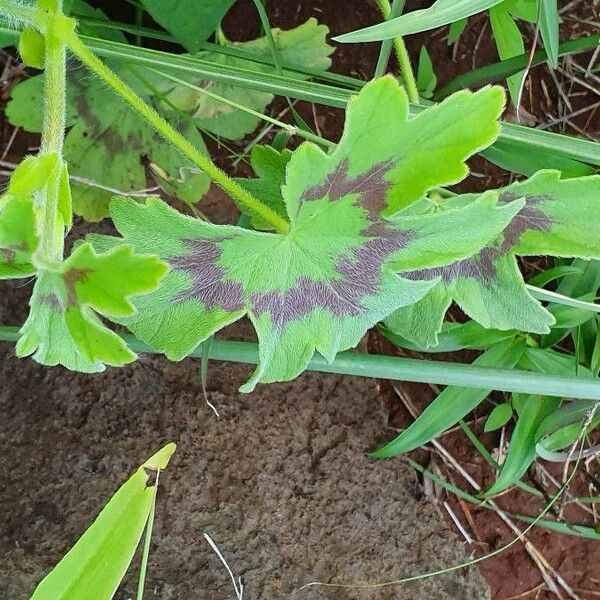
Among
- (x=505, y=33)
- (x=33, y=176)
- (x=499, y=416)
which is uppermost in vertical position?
(x=33, y=176)

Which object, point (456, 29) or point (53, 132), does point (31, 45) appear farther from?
point (456, 29)

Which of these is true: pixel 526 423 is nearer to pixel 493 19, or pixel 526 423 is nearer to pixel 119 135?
pixel 493 19

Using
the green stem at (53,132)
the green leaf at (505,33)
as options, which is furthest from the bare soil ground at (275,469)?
the green stem at (53,132)

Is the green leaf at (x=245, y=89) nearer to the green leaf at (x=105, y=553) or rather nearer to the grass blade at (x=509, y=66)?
the grass blade at (x=509, y=66)

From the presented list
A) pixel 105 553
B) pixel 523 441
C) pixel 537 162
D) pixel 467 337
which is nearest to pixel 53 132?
pixel 105 553

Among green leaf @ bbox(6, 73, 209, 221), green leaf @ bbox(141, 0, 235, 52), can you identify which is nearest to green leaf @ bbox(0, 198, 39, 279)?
green leaf @ bbox(141, 0, 235, 52)

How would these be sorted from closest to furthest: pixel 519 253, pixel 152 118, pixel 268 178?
pixel 152 118 → pixel 519 253 → pixel 268 178
